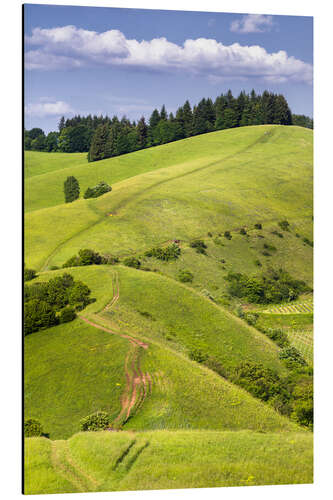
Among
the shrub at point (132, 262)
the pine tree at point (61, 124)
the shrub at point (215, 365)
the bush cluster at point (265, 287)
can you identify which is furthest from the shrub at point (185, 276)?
the pine tree at point (61, 124)

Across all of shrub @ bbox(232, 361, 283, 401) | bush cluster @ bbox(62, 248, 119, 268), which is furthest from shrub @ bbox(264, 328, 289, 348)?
bush cluster @ bbox(62, 248, 119, 268)

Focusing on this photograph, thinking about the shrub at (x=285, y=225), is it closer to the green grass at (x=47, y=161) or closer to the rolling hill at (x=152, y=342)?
the rolling hill at (x=152, y=342)

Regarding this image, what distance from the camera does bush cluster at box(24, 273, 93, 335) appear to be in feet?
47.0

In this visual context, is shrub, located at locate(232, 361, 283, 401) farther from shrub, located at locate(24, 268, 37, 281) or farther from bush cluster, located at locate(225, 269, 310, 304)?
shrub, located at locate(24, 268, 37, 281)

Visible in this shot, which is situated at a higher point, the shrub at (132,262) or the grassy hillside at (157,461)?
the shrub at (132,262)

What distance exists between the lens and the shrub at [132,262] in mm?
19208

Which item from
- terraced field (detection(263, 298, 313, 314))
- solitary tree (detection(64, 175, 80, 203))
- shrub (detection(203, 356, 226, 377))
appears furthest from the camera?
solitary tree (detection(64, 175, 80, 203))

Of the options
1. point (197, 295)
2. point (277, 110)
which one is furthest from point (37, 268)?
point (277, 110)

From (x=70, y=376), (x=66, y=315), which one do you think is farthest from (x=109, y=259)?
(x=70, y=376)

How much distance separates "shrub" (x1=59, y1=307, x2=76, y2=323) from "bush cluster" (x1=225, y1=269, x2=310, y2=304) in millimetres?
7060

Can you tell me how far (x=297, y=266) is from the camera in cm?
1953

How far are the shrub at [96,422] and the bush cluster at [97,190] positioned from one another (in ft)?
37.5

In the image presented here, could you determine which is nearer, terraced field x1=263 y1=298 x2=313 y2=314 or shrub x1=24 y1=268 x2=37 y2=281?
shrub x1=24 y1=268 x2=37 y2=281

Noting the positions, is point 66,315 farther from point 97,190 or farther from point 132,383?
point 97,190
